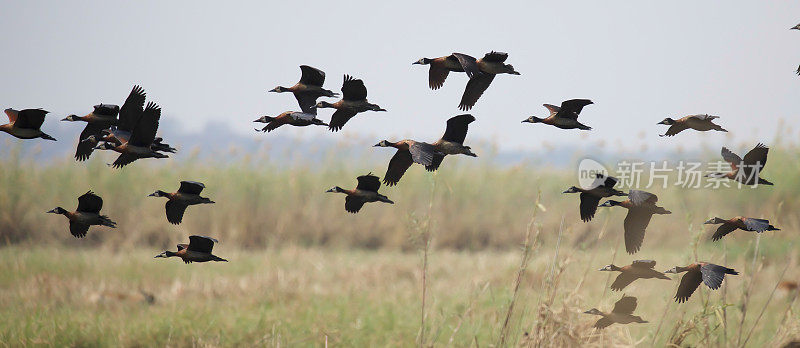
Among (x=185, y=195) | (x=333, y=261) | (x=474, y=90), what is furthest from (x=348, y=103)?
(x=333, y=261)

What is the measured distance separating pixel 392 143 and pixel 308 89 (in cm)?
28

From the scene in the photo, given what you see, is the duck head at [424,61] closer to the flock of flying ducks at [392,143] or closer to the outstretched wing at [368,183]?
the flock of flying ducks at [392,143]

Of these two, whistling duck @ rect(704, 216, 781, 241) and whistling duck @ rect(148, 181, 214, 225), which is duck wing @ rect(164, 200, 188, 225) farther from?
whistling duck @ rect(704, 216, 781, 241)

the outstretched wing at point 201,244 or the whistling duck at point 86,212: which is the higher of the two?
the whistling duck at point 86,212

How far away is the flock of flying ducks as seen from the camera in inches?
58.4

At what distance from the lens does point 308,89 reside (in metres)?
1.64

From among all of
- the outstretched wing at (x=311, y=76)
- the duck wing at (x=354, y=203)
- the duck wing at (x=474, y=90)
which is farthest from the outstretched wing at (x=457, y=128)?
the outstretched wing at (x=311, y=76)

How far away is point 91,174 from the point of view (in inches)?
348

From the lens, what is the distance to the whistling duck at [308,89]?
1.62 m

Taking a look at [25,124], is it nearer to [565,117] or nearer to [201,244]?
[201,244]

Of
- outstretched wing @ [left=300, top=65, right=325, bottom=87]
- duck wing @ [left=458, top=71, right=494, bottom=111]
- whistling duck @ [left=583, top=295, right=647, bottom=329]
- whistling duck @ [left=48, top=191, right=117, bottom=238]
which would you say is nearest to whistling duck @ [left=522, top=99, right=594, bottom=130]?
duck wing @ [left=458, top=71, right=494, bottom=111]

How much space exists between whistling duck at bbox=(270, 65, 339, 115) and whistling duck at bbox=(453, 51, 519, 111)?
0.93 ft

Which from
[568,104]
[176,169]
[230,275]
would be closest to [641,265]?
[568,104]

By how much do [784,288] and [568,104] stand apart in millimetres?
6662
